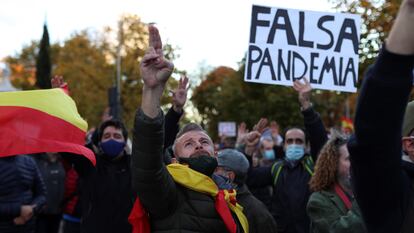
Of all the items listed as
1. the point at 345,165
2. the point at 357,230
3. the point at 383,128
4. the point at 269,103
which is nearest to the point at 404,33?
the point at 383,128

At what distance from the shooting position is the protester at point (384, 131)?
1551mm

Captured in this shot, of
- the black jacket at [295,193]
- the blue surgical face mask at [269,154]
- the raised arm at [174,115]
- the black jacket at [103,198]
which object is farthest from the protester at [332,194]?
the blue surgical face mask at [269,154]

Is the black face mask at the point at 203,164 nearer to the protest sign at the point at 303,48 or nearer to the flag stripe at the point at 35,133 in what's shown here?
the flag stripe at the point at 35,133

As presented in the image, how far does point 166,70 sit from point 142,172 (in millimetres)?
491

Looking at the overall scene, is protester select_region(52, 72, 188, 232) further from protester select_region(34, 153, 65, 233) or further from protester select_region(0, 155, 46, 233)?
protester select_region(34, 153, 65, 233)

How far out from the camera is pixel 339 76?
5887mm

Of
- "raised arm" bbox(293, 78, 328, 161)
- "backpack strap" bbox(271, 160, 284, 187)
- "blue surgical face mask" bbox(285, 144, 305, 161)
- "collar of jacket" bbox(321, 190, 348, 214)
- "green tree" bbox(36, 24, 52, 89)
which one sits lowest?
"backpack strap" bbox(271, 160, 284, 187)

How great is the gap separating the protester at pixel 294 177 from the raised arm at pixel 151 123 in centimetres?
273

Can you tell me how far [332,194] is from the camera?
4.15 m

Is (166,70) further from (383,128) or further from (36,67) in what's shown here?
(36,67)

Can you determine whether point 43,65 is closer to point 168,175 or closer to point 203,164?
point 203,164

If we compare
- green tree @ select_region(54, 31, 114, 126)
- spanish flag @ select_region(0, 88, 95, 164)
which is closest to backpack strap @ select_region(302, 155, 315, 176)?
spanish flag @ select_region(0, 88, 95, 164)

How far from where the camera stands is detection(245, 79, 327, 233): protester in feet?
18.1

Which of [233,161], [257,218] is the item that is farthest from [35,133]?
[257,218]
